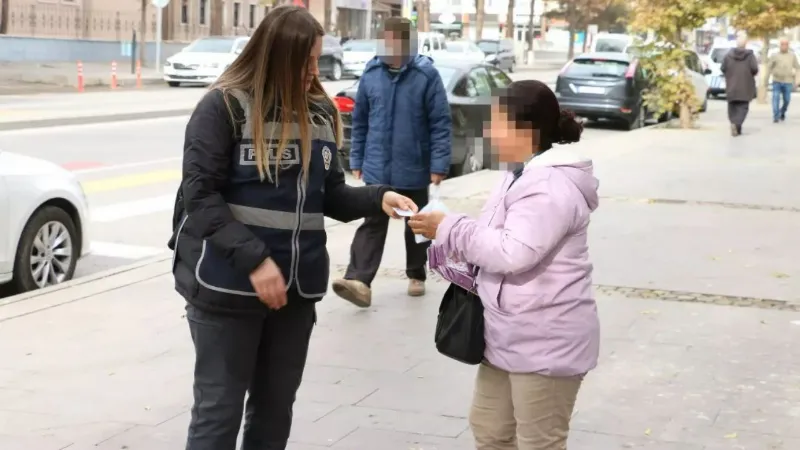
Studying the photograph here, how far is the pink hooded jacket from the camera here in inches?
129

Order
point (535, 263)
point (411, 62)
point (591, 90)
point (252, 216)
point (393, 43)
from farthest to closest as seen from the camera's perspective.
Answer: point (591, 90)
point (411, 62)
point (393, 43)
point (252, 216)
point (535, 263)

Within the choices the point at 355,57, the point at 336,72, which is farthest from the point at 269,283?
the point at 355,57

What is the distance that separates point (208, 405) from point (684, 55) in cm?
2003

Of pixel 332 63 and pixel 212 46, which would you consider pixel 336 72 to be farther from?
pixel 212 46

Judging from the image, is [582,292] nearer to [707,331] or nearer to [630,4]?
[707,331]

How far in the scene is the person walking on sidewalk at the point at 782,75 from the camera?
2495cm

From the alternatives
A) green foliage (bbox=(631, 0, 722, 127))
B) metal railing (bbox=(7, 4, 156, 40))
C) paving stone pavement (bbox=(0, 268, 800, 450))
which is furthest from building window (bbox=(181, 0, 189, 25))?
paving stone pavement (bbox=(0, 268, 800, 450))

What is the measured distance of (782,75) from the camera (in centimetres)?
2497

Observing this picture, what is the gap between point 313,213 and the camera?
138 inches

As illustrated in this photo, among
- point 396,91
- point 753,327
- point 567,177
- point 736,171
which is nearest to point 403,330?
point 396,91

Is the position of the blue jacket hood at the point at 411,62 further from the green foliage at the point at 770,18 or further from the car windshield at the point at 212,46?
the car windshield at the point at 212,46

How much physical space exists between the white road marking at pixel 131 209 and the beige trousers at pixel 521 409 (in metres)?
7.96

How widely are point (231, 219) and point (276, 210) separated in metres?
0.16

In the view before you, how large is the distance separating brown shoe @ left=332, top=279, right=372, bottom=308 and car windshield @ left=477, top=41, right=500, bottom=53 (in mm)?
47562
